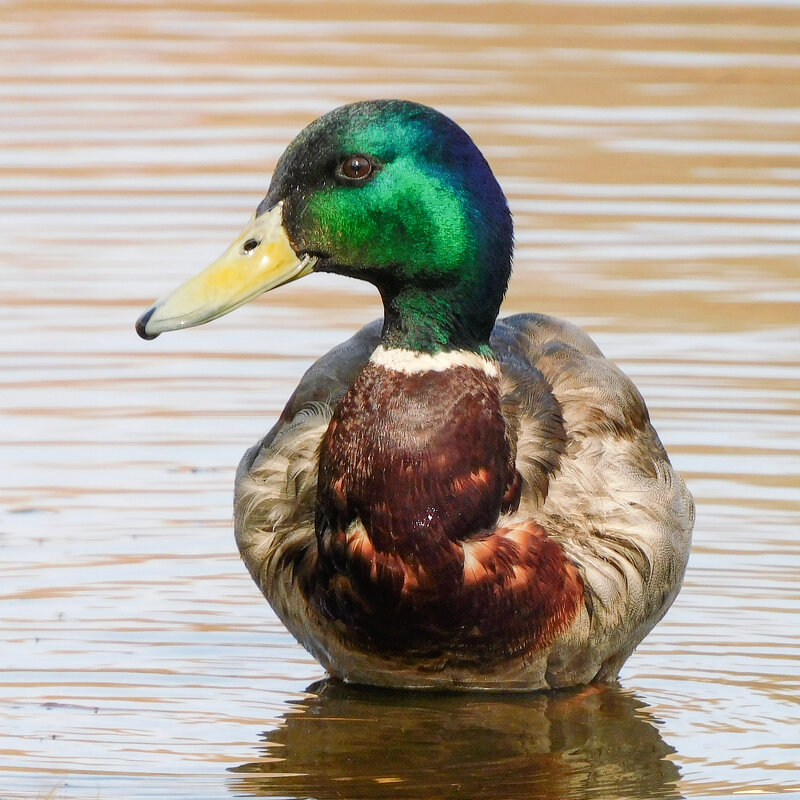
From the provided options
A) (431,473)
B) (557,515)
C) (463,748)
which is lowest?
(463,748)

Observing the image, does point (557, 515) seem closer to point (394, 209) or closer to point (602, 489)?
point (602, 489)

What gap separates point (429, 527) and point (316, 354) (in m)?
3.62

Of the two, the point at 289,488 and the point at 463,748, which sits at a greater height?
the point at 289,488

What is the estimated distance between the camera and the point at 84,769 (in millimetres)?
5746

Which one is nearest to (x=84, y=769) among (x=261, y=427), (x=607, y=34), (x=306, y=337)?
(x=261, y=427)

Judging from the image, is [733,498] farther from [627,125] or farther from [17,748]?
[627,125]

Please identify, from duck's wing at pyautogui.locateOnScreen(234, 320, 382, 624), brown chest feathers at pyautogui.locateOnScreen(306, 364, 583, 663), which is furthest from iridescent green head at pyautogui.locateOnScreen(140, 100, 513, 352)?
duck's wing at pyautogui.locateOnScreen(234, 320, 382, 624)

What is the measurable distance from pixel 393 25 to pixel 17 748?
11.7 m

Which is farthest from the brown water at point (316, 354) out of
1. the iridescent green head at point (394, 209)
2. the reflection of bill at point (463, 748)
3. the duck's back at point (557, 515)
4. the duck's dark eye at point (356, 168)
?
the duck's dark eye at point (356, 168)

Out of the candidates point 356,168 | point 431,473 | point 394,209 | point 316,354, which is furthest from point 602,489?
point 316,354

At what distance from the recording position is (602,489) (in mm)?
6078

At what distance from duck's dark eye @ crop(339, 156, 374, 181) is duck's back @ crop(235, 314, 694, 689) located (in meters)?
0.93

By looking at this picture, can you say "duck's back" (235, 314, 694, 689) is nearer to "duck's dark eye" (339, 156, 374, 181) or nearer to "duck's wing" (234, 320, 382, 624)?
"duck's wing" (234, 320, 382, 624)

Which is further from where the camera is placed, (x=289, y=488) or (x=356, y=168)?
(x=289, y=488)
